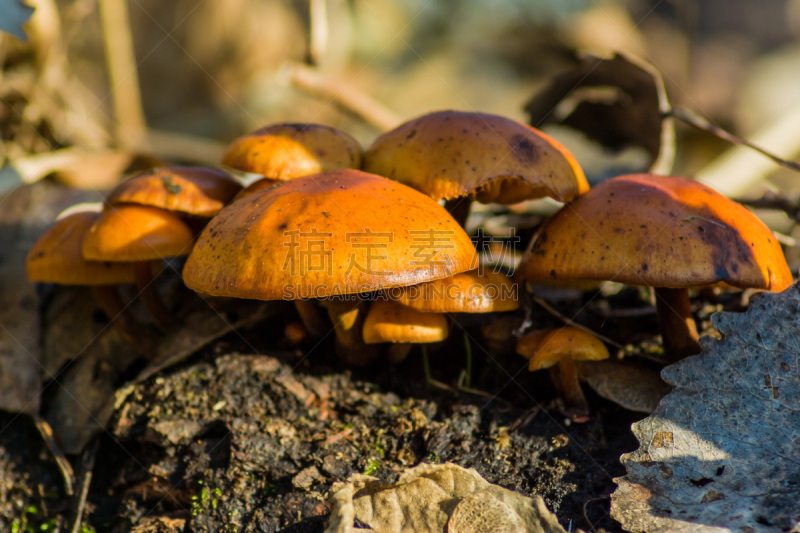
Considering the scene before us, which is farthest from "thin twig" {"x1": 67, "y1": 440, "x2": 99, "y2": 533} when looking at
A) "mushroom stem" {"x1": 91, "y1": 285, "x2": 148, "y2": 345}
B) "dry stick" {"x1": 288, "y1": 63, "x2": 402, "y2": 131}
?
"dry stick" {"x1": 288, "y1": 63, "x2": 402, "y2": 131}

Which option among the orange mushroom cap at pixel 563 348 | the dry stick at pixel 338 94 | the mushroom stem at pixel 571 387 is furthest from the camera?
the dry stick at pixel 338 94

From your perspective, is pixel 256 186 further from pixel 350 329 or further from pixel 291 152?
pixel 350 329

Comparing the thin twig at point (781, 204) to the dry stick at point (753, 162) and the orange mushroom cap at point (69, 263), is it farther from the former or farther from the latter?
the orange mushroom cap at point (69, 263)

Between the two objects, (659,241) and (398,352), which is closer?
(659,241)

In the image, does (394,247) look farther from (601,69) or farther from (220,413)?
(601,69)

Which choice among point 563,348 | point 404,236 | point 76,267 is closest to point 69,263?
point 76,267

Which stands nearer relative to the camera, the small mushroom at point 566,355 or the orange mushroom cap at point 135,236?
the small mushroom at point 566,355

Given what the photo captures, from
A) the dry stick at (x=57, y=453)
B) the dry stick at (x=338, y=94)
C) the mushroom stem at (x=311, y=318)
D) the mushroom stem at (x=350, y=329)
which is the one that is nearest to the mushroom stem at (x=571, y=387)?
the mushroom stem at (x=350, y=329)
